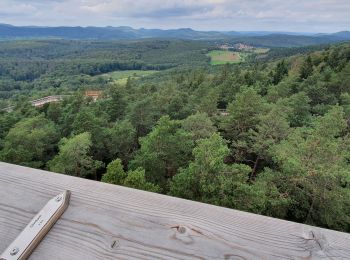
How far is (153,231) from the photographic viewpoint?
1361 mm

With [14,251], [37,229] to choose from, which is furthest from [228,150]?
[14,251]

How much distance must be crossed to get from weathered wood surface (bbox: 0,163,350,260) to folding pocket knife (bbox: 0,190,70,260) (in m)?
0.03

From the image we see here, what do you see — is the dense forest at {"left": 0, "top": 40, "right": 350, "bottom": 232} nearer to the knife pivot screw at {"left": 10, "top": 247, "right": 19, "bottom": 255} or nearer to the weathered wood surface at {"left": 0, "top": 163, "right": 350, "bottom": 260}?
the weathered wood surface at {"left": 0, "top": 163, "right": 350, "bottom": 260}

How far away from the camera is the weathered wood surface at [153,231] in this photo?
1.28 metres

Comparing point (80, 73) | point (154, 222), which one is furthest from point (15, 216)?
point (80, 73)

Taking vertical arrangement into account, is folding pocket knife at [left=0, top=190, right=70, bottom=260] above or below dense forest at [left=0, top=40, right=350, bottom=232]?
above

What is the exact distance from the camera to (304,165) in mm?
12953

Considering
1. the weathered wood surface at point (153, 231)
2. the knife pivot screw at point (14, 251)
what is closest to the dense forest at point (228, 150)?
the weathered wood surface at point (153, 231)

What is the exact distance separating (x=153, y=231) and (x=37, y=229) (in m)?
0.54

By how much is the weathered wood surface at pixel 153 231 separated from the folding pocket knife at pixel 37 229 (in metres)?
0.03

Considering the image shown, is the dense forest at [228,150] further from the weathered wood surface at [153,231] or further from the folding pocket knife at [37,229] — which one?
the folding pocket knife at [37,229]

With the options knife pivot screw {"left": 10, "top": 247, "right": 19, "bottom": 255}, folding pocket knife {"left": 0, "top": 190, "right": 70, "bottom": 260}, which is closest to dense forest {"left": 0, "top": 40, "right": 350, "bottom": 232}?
folding pocket knife {"left": 0, "top": 190, "right": 70, "bottom": 260}

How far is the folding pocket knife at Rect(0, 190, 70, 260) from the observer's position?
122cm

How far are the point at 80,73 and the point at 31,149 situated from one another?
14151 centimetres
